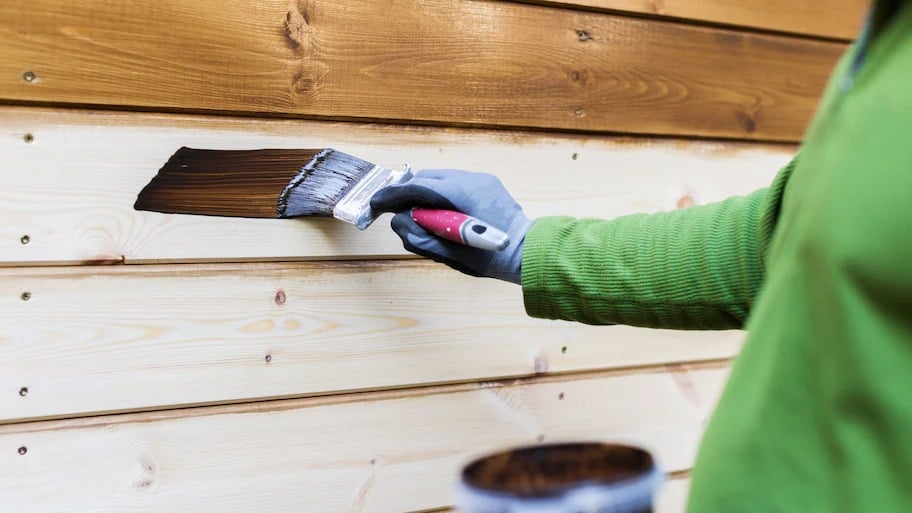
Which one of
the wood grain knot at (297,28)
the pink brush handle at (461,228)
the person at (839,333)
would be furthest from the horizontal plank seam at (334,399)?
the person at (839,333)

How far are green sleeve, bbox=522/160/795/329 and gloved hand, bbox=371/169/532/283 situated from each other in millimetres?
35

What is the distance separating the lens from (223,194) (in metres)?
1.08

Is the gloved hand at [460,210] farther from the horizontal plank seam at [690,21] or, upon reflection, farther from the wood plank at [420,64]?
the horizontal plank seam at [690,21]

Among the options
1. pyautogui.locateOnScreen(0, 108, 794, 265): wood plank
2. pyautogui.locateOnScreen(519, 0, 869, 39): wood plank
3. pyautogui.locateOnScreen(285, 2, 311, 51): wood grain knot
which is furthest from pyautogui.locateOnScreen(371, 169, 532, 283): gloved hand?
pyautogui.locateOnScreen(519, 0, 869, 39): wood plank

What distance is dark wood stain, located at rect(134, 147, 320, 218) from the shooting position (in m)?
1.05

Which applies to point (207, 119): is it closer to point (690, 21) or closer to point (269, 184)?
point (269, 184)

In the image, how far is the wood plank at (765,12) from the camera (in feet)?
4.15

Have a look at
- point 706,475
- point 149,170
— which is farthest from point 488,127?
point 706,475

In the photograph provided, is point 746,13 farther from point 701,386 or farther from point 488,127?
point 701,386

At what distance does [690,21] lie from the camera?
4.32 ft

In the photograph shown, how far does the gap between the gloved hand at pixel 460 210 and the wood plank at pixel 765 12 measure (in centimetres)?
33

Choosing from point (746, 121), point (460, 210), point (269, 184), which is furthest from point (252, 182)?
point (746, 121)

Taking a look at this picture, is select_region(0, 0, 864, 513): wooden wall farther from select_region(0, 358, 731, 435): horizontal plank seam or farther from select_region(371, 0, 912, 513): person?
select_region(371, 0, 912, 513): person

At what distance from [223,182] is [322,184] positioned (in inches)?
5.0
